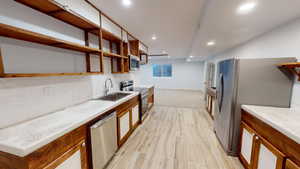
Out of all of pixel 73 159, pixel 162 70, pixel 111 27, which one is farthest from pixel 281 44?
pixel 162 70

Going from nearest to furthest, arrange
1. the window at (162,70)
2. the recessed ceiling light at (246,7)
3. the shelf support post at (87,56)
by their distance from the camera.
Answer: the recessed ceiling light at (246,7) < the shelf support post at (87,56) < the window at (162,70)

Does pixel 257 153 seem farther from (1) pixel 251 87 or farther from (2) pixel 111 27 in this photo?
(2) pixel 111 27

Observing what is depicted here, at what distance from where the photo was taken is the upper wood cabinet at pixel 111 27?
2.11 meters

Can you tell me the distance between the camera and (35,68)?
1.38 metres

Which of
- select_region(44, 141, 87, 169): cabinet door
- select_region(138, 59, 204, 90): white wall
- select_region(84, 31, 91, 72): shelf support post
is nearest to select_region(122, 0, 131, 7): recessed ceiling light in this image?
select_region(84, 31, 91, 72): shelf support post

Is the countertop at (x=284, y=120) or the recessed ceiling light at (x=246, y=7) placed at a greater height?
the recessed ceiling light at (x=246, y=7)

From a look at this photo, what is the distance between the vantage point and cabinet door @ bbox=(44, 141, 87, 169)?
41.3 inches

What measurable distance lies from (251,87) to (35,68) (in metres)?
3.05

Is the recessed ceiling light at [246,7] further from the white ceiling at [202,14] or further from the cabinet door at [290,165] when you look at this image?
the cabinet door at [290,165]

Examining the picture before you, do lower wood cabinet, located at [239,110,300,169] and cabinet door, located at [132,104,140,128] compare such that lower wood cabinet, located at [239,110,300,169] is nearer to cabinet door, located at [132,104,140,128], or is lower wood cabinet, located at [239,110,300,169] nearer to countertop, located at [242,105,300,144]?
countertop, located at [242,105,300,144]

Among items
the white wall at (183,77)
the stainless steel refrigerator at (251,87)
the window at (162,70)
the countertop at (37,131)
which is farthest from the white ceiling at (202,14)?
the window at (162,70)

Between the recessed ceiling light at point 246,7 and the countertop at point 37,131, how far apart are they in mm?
2369

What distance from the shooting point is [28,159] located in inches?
32.9

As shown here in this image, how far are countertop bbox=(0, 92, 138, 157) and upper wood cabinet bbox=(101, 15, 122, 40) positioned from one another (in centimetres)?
160
